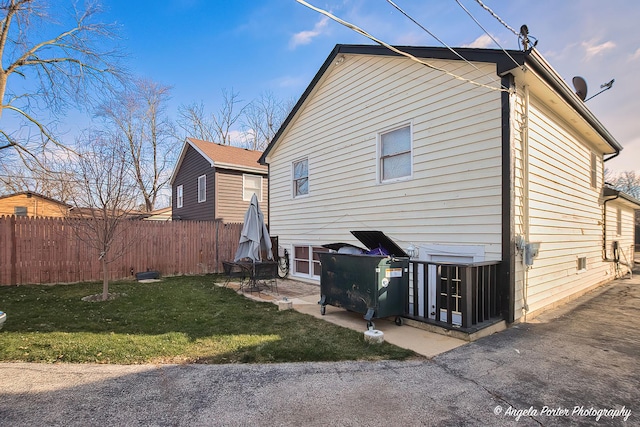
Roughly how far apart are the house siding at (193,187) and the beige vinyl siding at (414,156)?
647 cm

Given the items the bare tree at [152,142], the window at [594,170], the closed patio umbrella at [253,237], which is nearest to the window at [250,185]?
the closed patio umbrella at [253,237]

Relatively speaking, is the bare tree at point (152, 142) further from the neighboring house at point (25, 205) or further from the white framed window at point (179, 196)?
the white framed window at point (179, 196)

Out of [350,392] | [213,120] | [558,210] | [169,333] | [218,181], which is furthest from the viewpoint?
[213,120]

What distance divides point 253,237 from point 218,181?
24.6ft

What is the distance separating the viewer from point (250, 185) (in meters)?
16.4

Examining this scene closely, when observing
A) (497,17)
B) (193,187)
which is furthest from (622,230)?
(193,187)

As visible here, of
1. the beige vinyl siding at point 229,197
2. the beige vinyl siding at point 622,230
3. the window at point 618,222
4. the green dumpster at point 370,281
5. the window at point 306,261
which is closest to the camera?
the green dumpster at point 370,281

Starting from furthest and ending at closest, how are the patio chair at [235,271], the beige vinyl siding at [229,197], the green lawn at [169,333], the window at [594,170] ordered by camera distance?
the beige vinyl siding at [229,197], the window at [594,170], the patio chair at [235,271], the green lawn at [169,333]

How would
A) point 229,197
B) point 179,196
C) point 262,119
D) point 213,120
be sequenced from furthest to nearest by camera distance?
point 213,120
point 262,119
point 179,196
point 229,197

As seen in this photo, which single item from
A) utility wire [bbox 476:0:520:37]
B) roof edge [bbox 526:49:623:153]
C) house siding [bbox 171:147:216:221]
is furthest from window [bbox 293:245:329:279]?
house siding [bbox 171:147:216:221]

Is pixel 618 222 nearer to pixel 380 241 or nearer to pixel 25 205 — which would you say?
pixel 380 241

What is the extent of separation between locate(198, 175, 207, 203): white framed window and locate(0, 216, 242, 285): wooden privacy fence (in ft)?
12.6

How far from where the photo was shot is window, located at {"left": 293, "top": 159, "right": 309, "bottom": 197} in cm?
985

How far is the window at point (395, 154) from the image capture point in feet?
22.1
